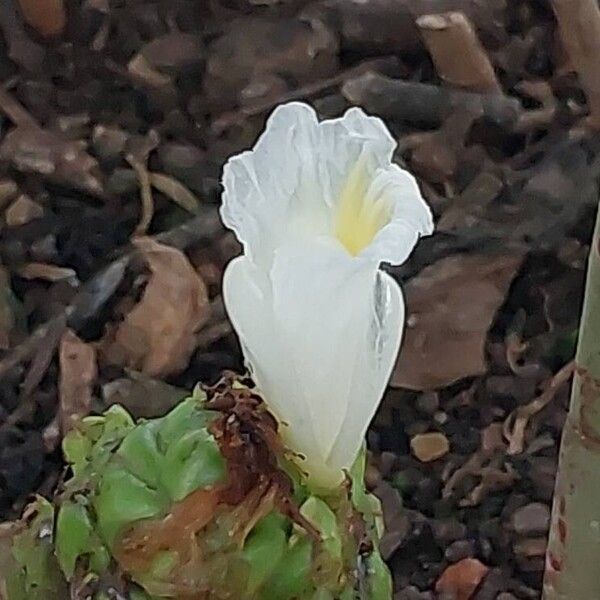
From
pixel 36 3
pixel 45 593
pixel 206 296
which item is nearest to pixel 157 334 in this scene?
pixel 206 296

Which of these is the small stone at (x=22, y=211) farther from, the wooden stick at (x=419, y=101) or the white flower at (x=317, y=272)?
the white flower at (x=317, y=272)

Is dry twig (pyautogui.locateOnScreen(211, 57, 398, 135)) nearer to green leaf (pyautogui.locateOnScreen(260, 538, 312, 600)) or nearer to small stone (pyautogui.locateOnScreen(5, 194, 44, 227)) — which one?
small stone (pyautogui.locateOnScreen(5, 194, 44, 227))

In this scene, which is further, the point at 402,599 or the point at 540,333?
the point at 540,333

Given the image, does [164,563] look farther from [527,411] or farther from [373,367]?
[527,411]

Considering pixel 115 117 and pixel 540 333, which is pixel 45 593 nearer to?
pixel 540 333

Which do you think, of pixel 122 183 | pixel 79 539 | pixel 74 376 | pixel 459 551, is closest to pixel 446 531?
pixel 459 551

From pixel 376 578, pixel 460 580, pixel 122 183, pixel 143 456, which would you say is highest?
pixel 143 456

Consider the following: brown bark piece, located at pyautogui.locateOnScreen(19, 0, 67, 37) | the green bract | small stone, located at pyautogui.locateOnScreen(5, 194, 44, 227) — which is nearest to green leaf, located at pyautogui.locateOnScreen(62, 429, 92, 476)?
the green bract
